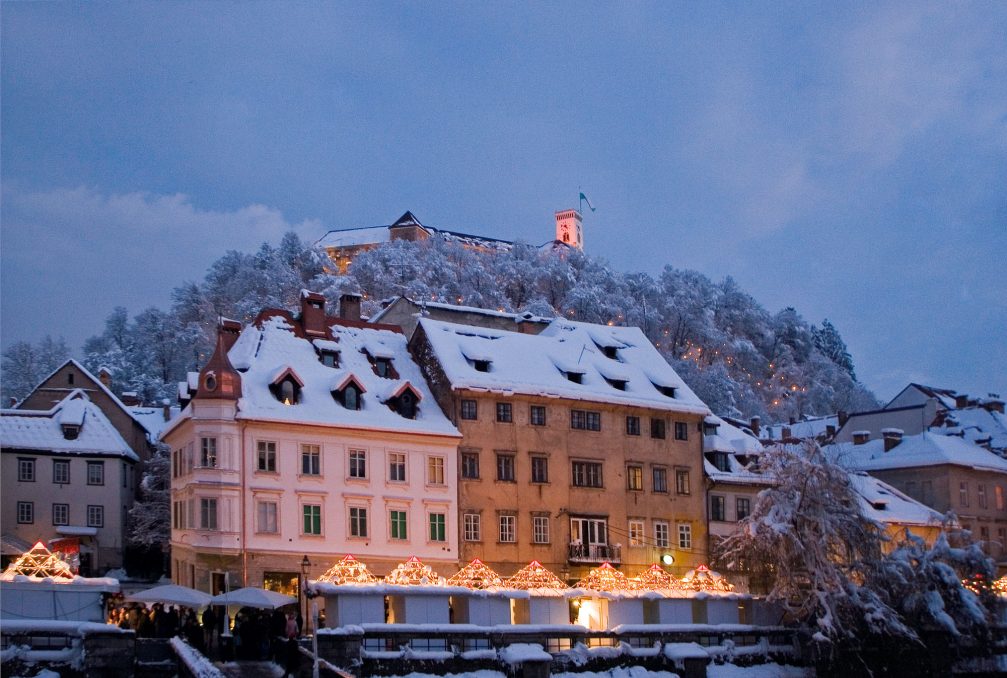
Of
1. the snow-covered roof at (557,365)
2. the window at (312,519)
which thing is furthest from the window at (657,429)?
the window at (312,519)

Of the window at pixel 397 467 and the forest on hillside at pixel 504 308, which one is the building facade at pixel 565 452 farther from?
the forest on hillside at pixel 504 308

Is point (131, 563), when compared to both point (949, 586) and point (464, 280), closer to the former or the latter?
point (949, 586)

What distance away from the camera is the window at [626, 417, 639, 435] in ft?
199

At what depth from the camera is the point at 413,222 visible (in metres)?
157

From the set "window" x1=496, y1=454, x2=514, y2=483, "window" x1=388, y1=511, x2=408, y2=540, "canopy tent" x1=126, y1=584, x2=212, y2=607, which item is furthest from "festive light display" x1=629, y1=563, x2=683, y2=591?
"canopy tent" x1=126, y1=584, x2=212, y2=607

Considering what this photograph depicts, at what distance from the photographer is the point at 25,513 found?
6600cm

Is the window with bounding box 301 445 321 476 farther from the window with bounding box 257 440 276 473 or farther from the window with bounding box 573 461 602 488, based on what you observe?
the window with bounding box 573 461 602 488

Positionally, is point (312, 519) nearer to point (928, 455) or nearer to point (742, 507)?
point (742, 507)

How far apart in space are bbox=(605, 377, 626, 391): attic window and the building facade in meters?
0.08

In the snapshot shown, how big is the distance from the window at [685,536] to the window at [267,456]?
801 inches

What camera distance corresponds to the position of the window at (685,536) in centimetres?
6106

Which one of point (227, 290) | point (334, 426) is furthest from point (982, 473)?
point (227, 290)

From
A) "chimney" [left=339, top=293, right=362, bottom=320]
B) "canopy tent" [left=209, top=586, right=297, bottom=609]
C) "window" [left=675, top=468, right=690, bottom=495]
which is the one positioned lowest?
"canopy tent" [left=209, top=586, right=297, bottom=609]

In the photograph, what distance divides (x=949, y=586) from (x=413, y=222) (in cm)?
11450
